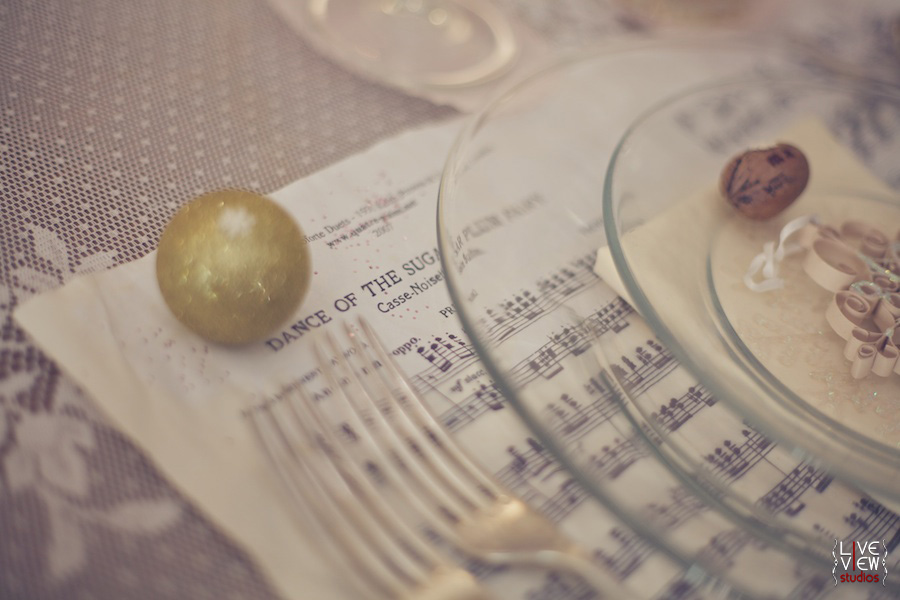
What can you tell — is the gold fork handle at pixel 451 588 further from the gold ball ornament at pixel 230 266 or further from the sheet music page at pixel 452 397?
the gold ball ornament at pixel 230 266

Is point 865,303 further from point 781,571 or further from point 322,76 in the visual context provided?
point 322,76

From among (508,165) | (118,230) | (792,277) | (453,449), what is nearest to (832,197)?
(792,277)

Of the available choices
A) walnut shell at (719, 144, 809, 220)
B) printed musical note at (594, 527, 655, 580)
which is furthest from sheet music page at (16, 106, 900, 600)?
walnut shell at (719, 144, 809, 220)

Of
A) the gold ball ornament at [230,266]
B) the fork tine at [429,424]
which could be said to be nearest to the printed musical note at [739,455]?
the fork tine at [429,424]

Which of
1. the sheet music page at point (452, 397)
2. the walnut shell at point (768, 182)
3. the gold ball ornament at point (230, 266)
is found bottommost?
the sheet music page at point (452, 397)

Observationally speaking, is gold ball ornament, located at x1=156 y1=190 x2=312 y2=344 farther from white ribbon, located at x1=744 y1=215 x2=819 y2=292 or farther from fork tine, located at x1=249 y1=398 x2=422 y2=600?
white ribbon, located at x1=744 y1=215 x2=819 y2=292
